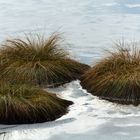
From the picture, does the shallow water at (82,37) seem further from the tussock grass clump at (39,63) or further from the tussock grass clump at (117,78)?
the tussock grass clump at (39,63)

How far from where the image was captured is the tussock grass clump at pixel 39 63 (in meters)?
10.7

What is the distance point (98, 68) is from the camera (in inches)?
423

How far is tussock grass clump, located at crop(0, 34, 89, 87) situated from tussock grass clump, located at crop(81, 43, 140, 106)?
1.59 feet

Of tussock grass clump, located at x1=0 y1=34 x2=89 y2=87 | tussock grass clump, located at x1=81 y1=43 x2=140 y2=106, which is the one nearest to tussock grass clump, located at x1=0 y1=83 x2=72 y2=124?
tussock grass clump, located at x1=0 y1=34 x2=89 y2=87

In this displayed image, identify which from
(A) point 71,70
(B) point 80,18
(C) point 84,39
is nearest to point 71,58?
(A) point 71,70

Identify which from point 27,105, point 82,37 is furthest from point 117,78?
point 82,37

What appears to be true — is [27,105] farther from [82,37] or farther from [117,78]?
[82,37]

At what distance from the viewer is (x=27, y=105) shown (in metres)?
9.06

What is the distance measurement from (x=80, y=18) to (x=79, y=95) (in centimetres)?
1044

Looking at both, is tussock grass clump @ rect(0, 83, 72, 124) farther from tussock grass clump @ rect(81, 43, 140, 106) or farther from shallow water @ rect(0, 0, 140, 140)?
tussock grass clump @ rect(81, 43, 140, 106)

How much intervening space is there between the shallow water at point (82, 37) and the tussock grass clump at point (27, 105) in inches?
7.7

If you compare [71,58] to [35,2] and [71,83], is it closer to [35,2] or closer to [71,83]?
[71,83]

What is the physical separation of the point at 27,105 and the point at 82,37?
810cm

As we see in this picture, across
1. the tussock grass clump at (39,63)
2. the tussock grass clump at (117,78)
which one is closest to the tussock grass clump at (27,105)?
the tussock grass clump at (39,63)
